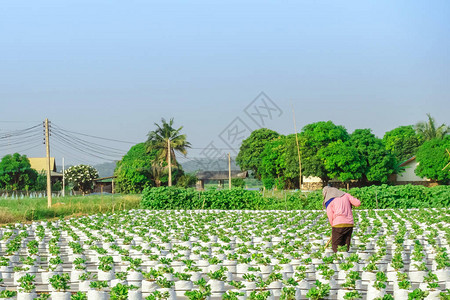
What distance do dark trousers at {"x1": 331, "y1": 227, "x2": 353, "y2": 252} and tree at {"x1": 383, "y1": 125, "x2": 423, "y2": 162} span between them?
63.8 metres

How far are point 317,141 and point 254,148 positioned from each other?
20.5 metres

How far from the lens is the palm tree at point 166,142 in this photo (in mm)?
64625

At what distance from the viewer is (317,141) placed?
176 feet

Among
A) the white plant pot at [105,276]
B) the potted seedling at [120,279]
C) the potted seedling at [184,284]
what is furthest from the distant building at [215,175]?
the potted seedling at [184,284]

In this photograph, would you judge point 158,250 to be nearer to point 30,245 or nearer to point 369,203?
point 30,245

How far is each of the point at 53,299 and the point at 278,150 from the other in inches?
2099

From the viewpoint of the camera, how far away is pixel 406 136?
262 feet

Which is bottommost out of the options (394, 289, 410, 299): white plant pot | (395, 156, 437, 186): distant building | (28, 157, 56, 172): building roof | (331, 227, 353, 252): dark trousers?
(394, 289, 410, 299): white plant pot

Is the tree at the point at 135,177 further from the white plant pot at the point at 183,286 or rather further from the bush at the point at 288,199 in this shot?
the white plant pot at the point at 183,286

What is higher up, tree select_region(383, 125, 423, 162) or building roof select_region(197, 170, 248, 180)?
tree select_region(383, 125, 423, 162)

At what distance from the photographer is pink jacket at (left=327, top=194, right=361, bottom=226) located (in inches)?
444

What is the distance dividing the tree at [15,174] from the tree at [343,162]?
3113 centimetres

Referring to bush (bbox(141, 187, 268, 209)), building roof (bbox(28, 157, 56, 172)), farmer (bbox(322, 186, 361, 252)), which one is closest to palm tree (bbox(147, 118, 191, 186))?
building roof (bbox(28, 157, 56, 172))

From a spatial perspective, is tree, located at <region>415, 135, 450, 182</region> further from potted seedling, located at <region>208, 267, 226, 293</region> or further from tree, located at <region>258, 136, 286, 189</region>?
potted seedling, located at <region>208, 267, 226, 293</region>
